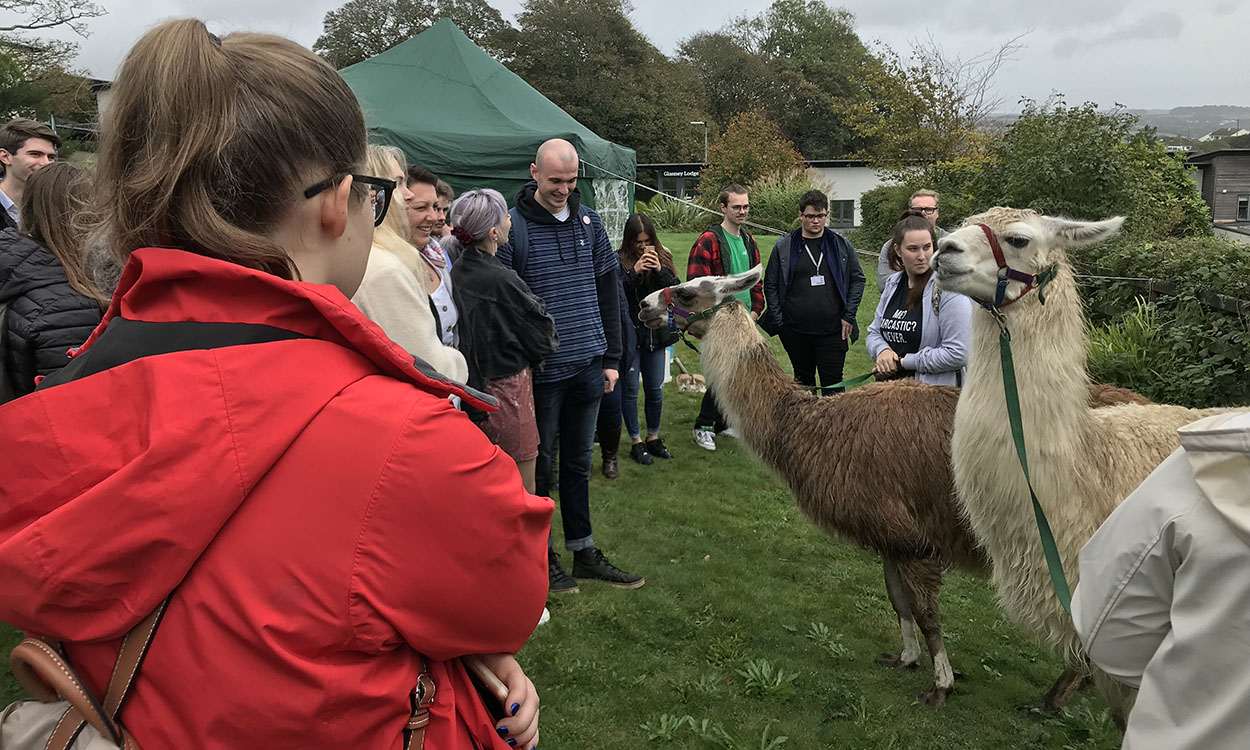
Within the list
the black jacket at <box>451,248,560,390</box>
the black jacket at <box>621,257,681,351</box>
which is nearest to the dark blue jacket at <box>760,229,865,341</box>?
the black jacket at <box>621,257,681,351</box>

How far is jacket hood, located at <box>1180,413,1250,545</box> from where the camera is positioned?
3.17 feet

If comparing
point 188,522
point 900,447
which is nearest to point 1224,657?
point 188,522

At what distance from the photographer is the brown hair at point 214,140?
0.90 m

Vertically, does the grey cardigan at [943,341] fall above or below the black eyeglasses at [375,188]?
below

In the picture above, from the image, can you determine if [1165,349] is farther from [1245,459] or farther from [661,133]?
[661,133]

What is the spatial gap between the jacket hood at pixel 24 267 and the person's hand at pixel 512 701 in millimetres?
2671

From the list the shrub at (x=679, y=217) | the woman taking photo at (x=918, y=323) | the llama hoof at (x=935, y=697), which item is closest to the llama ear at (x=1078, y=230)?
the woman taking photo at (x=918, y=323)

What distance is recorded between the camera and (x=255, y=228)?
97cm

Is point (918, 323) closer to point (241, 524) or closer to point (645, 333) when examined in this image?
point (645, 333)

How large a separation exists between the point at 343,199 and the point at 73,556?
51 centimetres

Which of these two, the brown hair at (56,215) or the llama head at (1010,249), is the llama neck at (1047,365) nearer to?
the llama head at (1010,249)

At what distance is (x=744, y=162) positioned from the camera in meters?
29.8

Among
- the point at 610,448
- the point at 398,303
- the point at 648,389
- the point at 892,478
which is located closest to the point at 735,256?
the point at 648,389

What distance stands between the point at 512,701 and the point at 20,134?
14.6 ft
